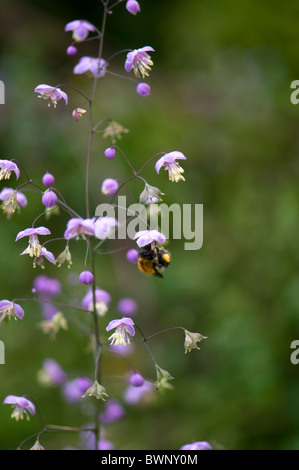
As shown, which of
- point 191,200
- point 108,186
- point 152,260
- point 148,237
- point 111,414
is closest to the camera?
point 148,237

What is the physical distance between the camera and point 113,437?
3223mm

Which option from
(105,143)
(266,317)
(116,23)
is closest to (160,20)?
(116,23)

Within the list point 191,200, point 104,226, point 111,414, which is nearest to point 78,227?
point 104,226

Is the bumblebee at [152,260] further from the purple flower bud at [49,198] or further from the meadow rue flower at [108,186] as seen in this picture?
the purple flower bud at [49,198]

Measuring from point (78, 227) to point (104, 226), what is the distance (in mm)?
103

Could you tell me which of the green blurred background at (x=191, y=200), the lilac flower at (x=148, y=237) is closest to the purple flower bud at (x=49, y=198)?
the lilac flower at (x=148, y=237)

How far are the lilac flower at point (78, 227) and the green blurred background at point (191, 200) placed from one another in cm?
85

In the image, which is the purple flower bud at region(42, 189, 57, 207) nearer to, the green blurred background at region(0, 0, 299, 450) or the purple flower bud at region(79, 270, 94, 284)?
the purple flower bud at region(79, 270, 94, 284)

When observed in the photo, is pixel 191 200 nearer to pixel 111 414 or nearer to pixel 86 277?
pixel 111 414

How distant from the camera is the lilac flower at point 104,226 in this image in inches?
65.2

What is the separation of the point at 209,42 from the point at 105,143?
1.96m

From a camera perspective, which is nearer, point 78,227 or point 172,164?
point 78,227

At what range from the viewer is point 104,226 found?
1.67 metres

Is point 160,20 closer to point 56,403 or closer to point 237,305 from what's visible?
point 237,305
